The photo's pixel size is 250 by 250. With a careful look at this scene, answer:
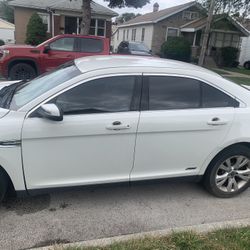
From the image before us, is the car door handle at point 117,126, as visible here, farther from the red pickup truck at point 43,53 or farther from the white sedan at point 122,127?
the red pickup truck at point 43,53

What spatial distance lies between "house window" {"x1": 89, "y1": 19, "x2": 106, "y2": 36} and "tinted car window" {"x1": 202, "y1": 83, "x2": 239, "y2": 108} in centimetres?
2164

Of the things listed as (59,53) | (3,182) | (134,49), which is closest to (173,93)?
(3,182)

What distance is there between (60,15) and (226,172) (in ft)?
72.6

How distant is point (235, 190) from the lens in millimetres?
3926

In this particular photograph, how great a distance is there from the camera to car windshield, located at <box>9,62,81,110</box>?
3232 mm

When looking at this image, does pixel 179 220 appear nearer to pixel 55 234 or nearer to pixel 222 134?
pixel 222 134

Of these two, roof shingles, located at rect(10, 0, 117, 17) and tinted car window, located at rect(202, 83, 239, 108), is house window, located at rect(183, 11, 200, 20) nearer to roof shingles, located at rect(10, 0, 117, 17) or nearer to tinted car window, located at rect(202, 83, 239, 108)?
roof shingles, located at rect(10, 0, 117, 17)

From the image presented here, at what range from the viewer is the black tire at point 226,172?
3.74 m

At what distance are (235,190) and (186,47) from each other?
77.7 feet

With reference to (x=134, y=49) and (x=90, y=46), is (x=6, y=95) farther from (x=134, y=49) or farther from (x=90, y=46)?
(x=134, y=49)

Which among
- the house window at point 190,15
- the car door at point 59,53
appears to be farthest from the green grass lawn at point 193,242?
the house window at point 190,15

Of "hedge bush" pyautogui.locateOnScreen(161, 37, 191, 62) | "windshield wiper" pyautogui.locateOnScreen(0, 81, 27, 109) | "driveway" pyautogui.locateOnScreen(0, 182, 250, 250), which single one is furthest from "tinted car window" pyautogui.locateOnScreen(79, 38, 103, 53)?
"hedge bush" pyautogui.locateOnScreen(161, 37, 191, 62)

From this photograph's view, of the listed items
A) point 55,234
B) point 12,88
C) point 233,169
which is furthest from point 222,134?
point 12,88

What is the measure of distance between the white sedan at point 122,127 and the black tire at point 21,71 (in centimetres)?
637
